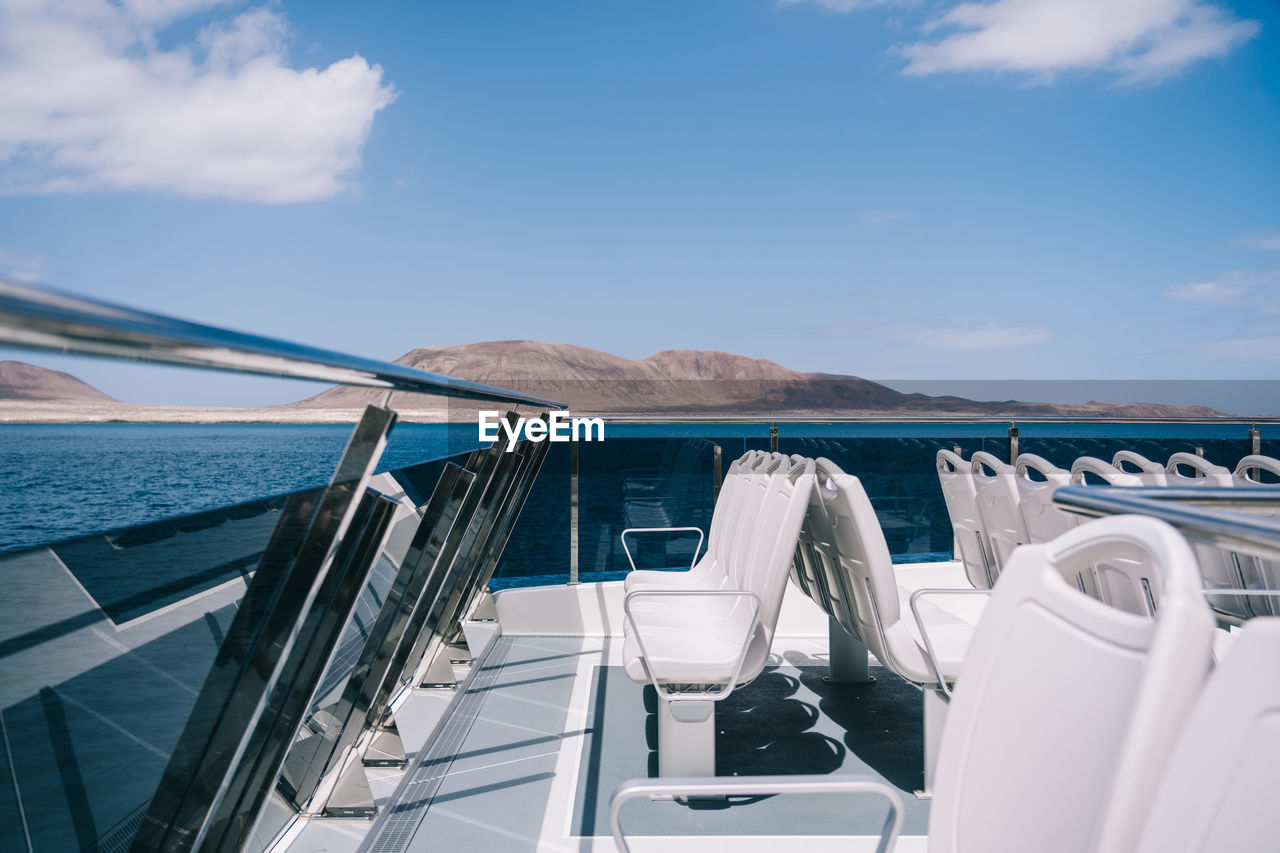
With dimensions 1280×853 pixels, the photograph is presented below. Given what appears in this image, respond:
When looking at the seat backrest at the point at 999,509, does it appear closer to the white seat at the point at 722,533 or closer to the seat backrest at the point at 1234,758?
the white seat at the point at 722,533

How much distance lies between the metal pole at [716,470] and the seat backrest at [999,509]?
187 cm

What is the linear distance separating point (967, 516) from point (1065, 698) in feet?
10.3

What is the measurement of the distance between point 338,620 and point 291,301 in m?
58.5

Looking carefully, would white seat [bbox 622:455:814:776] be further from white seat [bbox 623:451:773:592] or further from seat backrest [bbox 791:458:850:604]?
white seat [bbox 623:451:773:592]

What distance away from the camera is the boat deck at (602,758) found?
220 cm

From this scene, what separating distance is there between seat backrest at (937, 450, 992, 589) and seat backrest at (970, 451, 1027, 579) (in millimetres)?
47

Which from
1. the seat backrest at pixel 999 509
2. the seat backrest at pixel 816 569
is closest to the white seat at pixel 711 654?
the seat backrest at pixel 816 569

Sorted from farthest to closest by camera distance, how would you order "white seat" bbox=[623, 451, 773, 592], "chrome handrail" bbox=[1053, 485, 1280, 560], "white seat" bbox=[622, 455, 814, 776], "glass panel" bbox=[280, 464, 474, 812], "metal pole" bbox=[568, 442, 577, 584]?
1. "metal pole" bbox=[568, 442, 577, 584]
2. "white seat" bbox=[623, 451, 773, 592]
3. "white seat" bbox=[622, 455, 814, 776]
4. "glass panel" bbox=[280, 464, 474, 812]
5. "chrome handrail" bbox=[1053, 485, 1280, 560]

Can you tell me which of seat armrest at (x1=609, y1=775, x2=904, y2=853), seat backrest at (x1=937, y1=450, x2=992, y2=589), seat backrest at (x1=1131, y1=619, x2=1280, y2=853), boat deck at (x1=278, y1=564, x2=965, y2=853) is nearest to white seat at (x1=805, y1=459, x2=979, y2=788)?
boat deck at (x1=278, y1=564, x2=965, y2=853)

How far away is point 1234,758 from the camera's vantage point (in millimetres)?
542

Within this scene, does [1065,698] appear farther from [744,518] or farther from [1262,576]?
[1262,576]

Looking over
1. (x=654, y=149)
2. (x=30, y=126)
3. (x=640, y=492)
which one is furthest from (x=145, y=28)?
(x=640, y=492)

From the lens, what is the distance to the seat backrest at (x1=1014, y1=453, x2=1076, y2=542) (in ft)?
9.35

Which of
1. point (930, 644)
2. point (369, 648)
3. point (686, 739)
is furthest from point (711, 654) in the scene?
point (369, 648)
